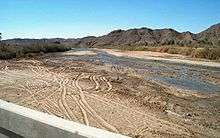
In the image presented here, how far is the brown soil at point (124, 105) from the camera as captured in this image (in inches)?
389

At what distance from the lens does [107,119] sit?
1051 centimetres

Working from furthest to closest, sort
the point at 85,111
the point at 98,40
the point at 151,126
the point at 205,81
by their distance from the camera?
the point at 98,40 → the point at 205,81 → the point at 85,111 → the point at 151,126

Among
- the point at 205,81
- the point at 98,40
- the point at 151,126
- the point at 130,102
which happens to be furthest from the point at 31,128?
the point at 98,40

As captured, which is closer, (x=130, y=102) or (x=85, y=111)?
(x=85, y=111)

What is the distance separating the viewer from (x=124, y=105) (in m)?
12.8

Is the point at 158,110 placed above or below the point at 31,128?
below

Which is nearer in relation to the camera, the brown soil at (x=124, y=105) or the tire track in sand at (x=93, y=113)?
the tire track in sand at (x=93, y=113)

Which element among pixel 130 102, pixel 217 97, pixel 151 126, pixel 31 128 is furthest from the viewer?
pixel 217 97

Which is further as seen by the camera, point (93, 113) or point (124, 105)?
point (124, 105)

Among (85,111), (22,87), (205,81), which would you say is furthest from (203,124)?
(205,81)

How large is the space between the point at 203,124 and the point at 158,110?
207 cm

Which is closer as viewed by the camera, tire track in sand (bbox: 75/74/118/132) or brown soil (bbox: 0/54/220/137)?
tire track in sand (bbox: 75/74/118/132)

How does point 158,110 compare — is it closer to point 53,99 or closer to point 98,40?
point 53,99

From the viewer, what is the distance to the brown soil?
32.4ft
